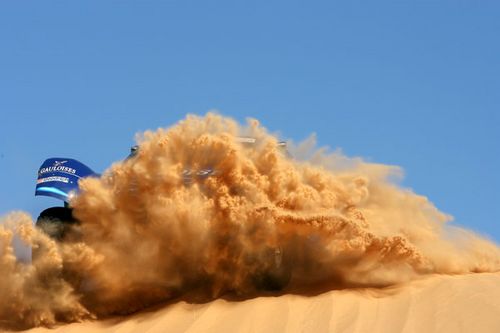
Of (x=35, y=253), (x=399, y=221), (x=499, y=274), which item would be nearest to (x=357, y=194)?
(x=399, y=221)

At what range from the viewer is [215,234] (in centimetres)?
761

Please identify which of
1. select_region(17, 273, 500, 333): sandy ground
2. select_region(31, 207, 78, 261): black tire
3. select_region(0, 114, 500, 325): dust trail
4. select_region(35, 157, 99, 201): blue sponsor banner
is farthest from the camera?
select_region(35, 157, 99, 201): blue sponsor banner

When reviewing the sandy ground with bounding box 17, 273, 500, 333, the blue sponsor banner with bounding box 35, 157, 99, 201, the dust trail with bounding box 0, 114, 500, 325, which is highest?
the blue sponsor banner with bounding box 35, 157, 99, 201

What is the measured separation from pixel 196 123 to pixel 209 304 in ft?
4.76

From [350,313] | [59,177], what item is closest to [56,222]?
[59,177]

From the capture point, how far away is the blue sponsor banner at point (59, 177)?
8008mm

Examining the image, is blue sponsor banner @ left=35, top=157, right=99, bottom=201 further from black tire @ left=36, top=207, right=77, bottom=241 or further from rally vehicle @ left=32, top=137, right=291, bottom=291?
black tire @ left=36, top=207, right=77, bottom=241

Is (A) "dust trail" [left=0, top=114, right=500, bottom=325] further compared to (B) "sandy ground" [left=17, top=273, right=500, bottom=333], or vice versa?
(A) "dust trail" [left=0, top=114, right=500, bottom=325]

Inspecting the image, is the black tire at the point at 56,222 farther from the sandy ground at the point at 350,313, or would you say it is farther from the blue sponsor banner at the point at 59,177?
the sandy ground at the point at 350,313

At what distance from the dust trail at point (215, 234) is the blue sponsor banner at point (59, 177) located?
194 millimetres

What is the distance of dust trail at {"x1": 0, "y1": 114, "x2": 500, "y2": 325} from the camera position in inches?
293

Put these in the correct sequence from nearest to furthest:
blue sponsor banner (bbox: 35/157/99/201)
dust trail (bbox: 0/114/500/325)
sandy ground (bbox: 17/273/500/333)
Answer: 1. sandy ground (bbox: 17/273/500/333)
2. dust trail (bbox: 0/114/500/325)
3. blue sponsor banner (bbox: 35/157/99/201)

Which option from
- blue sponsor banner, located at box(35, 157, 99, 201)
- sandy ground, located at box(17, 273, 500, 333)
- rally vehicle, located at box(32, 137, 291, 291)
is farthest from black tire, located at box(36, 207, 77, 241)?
sandy ground, located at box(17, 273, 500, 333)

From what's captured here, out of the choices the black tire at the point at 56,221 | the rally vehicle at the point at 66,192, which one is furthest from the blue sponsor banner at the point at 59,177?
the black tire at the point at 56,221
